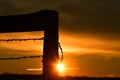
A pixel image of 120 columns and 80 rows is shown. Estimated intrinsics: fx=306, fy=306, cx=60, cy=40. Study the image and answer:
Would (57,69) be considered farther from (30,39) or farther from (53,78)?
(30,39)

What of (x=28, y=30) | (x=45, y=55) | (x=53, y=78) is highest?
(x=28, y=30)

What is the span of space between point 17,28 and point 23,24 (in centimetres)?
18

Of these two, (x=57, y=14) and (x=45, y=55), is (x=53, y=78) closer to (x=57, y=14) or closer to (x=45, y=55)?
(x=45, y=55)

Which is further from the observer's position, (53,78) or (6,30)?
(6,30)

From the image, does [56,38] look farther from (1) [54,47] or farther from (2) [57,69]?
(2) [57,69]

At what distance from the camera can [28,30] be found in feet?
19.7

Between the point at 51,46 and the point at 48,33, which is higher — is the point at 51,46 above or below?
below

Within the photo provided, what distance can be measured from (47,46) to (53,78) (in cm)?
61

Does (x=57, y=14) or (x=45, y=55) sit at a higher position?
(x=57, y=14)

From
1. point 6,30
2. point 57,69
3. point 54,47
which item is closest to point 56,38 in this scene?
point 54,47

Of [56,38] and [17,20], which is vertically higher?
[17,20]

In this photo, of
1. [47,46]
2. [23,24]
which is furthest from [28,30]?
[47,46]

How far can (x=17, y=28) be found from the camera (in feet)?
20.0

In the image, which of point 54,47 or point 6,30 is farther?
point 6,30
